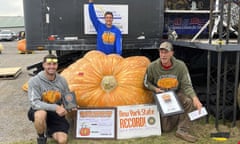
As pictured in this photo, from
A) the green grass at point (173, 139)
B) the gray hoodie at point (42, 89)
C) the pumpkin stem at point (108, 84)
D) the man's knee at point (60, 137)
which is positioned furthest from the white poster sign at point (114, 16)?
the man's knee at point (60, 137)

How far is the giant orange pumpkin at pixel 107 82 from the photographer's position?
4.56 metres

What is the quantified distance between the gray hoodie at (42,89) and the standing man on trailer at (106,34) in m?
1.44

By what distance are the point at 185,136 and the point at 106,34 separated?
2.04 m

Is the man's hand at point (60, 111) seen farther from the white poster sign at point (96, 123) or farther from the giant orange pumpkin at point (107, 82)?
the giant orange pumpkin at point (107, 82)

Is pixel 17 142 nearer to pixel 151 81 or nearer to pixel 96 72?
pixel 96 72

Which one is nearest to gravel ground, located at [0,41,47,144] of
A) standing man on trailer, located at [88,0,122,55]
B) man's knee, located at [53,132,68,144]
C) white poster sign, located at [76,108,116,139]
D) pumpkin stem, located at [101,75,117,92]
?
man's knee, located at [53,132,68,144]

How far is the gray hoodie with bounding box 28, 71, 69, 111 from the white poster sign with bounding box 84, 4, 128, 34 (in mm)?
1690

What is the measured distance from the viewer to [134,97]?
4.62 meters

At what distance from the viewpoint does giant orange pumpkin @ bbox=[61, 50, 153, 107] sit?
180 inches

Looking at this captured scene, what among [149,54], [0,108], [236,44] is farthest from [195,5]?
[0,108]

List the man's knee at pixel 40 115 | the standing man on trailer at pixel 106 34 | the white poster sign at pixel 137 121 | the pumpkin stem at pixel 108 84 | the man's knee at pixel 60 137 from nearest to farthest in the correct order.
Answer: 1. the man's knee at pixel 40 115
2. the man's knee at pixel 60 137
3. the white poster sign at pixel 137 121
4. the pumpkin stem at pixel 108 84
5. the standing man on trailer at pixel 106 34

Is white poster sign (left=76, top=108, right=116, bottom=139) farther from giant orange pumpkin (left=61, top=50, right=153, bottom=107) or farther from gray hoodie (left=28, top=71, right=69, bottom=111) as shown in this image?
gray hoodie (left=28, top=71, right=69, bottom=111)

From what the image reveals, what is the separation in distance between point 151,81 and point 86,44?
1568 mm

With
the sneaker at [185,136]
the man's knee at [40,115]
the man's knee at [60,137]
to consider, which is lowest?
the sneaker at [185,136]
